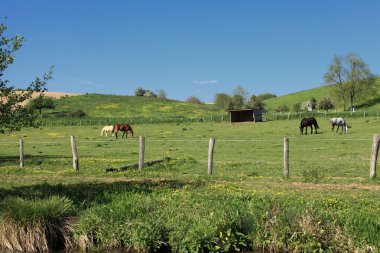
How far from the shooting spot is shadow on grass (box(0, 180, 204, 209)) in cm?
1466

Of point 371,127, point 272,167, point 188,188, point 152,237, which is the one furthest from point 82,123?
point 152,237

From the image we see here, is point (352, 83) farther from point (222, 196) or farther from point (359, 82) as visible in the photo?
point (222, 196)

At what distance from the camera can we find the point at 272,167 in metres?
24.8

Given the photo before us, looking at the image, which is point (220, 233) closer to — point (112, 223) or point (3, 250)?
point (112, 223)

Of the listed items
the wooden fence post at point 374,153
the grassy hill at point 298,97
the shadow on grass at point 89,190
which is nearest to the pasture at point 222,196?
the shadow on grass at point 89,190

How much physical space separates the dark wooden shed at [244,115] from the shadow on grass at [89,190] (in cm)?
5556

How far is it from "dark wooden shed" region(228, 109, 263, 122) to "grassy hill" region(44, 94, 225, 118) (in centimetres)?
3191

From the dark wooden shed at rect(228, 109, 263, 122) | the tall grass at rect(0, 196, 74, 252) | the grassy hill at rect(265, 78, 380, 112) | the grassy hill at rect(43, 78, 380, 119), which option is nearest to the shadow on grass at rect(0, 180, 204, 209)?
the tall grass at rect(0, 196, 74, 252)

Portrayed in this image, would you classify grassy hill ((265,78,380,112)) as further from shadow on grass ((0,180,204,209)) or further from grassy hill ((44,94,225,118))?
shadow on grass ((0,180,204,209))

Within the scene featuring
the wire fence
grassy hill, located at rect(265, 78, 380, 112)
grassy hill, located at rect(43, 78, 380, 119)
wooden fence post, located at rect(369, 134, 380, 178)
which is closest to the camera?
wooden fence post, located at rect(369, 134, 380, 178)

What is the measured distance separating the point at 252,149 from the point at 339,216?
25.4 m

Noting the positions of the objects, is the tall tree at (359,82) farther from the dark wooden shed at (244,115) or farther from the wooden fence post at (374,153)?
the wooden fence post at (374,153)

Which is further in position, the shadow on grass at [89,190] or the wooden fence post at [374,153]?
the wooden fence post at [374,153]

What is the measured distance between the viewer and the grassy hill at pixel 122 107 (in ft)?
361
